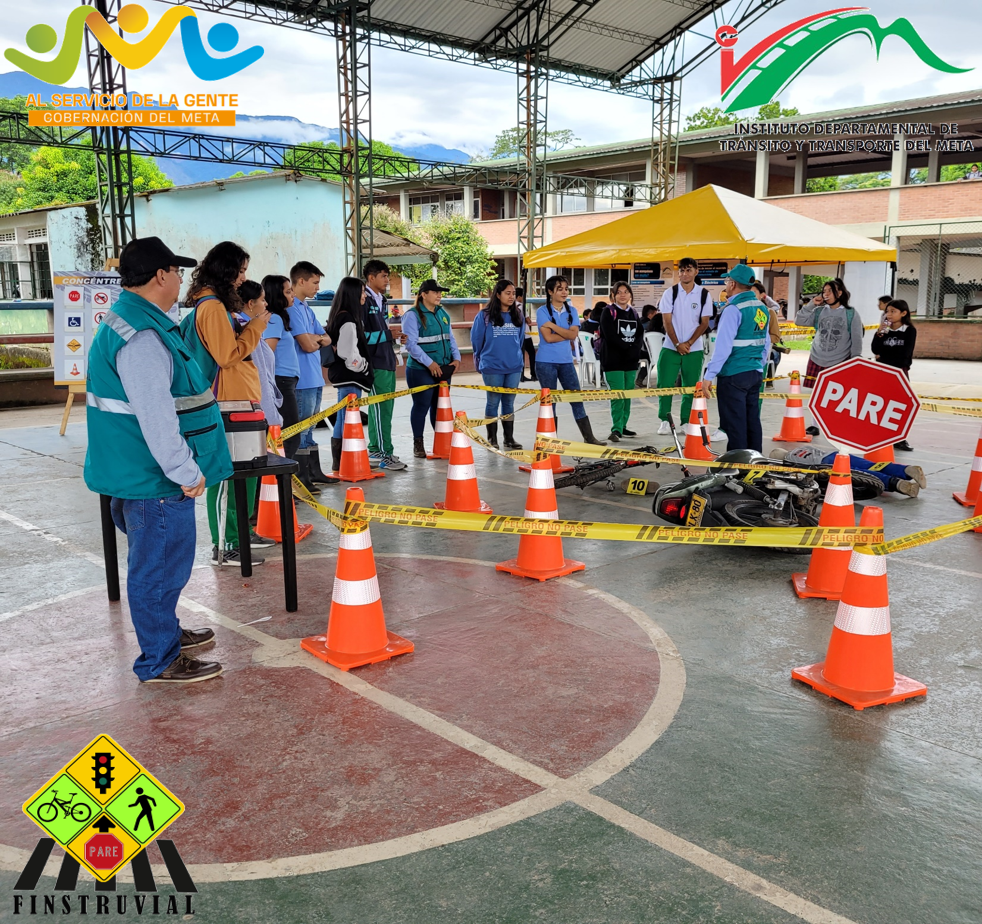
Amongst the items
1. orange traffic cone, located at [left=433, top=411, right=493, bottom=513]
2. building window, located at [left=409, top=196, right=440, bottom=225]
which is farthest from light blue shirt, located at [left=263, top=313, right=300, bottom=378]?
building window, located at [left=409, top=196, right=440, bottom=225]

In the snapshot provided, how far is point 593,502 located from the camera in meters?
7.80

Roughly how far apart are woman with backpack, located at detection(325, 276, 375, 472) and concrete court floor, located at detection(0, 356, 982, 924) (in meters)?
3.17

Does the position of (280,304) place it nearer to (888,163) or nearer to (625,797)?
(625,797)

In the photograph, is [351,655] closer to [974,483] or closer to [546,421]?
[546,421]

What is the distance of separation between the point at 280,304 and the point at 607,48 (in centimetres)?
2513

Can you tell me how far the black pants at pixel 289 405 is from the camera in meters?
7.63

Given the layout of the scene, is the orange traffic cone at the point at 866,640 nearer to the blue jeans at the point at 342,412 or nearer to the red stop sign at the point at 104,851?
the red stop sign at the point at 104,851

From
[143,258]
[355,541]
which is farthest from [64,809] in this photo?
[143,258]

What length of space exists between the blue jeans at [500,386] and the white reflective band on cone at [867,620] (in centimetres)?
627

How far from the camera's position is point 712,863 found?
2672 millimetres

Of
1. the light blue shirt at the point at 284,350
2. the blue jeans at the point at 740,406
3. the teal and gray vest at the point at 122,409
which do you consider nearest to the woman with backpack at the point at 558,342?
the blue jeans at the point at 740,406

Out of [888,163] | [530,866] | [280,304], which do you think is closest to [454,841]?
[530,866]

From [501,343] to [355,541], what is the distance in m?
6.05

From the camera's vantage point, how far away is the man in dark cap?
11.9 feet
